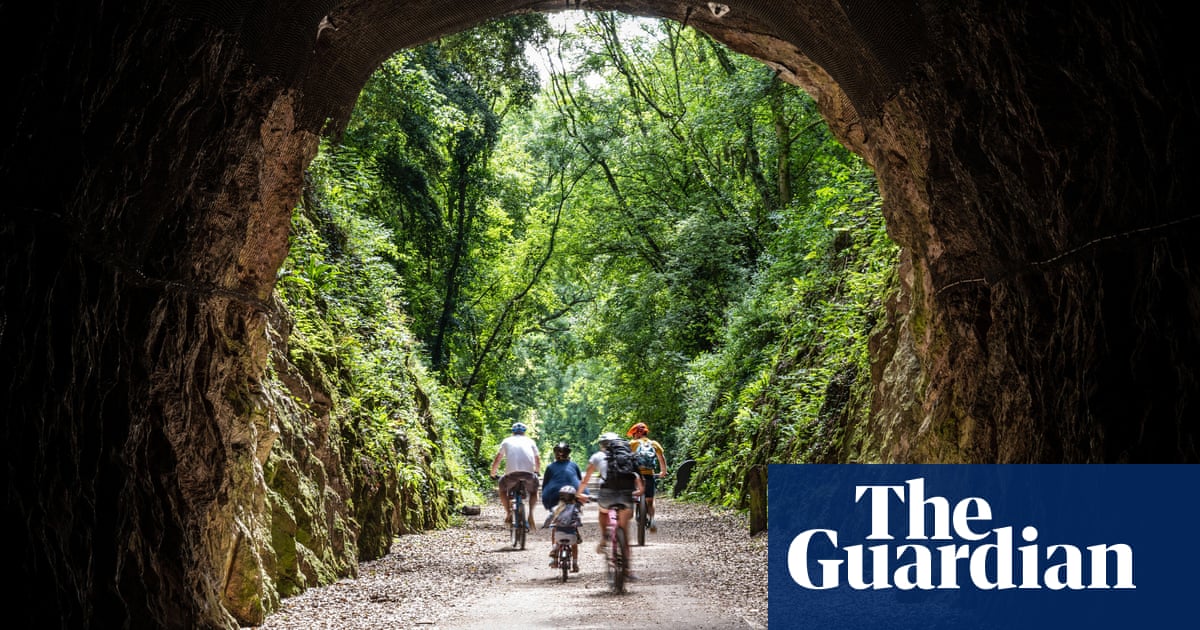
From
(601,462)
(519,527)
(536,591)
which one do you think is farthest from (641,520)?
(536,591)

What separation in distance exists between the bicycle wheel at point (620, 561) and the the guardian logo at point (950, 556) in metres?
1.72

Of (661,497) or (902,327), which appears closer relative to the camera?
(902,327)

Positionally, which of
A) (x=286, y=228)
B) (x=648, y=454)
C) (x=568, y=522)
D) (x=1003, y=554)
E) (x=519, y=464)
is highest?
(x=286, y=228)

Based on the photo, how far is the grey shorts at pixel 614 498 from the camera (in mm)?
11180

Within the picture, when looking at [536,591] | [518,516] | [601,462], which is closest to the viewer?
[536,591]

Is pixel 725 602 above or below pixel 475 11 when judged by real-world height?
below

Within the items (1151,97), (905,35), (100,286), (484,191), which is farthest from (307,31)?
(484,191)

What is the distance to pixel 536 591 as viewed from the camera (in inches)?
434

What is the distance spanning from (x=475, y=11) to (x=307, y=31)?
5.88ft

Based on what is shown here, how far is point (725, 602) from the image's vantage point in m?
9.67

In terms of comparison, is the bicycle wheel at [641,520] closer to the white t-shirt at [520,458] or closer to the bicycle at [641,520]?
the bicycle at [641,520]

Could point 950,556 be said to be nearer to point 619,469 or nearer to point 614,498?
point 614,498

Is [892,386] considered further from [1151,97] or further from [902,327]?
[1151,97]

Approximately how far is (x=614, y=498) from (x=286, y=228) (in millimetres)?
4756
